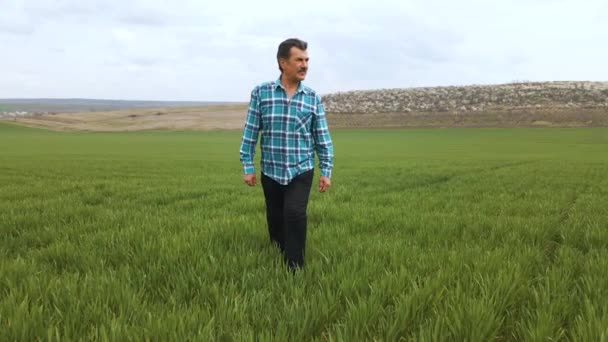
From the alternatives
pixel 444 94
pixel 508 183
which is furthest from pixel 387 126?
pixel 508 183

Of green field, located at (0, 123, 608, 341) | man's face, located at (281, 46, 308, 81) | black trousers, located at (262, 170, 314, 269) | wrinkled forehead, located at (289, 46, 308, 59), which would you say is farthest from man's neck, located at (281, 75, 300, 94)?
green field, located at (0, 123, 608, 341)

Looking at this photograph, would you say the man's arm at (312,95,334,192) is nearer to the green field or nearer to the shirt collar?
the shirt collar

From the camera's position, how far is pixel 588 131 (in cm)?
5169

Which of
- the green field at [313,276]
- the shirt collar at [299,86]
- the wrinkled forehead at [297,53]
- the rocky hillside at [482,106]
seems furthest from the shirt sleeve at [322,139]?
the rocky hillside at [482,106]

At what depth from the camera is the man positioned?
414 cm

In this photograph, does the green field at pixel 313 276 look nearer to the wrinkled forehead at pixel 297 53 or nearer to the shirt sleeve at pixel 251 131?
the shirt sleeve at pixel 251 131

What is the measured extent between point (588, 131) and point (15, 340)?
58953 mm

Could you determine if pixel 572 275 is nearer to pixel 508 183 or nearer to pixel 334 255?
pixel 334 255

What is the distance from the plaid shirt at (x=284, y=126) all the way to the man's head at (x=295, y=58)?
0.17 meters

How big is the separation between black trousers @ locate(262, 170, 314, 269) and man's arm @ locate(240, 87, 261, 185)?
9.1 inches

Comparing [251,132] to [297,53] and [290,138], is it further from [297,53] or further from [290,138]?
[297,53]

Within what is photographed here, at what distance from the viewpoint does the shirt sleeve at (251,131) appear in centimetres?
441

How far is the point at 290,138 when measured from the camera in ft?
14.1

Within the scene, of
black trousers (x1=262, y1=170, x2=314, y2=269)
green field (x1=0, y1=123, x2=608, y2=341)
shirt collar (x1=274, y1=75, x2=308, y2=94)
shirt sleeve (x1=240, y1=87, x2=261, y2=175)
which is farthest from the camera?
shirt sleeve (x1=240, y1=87, x2=261, y2=175)
